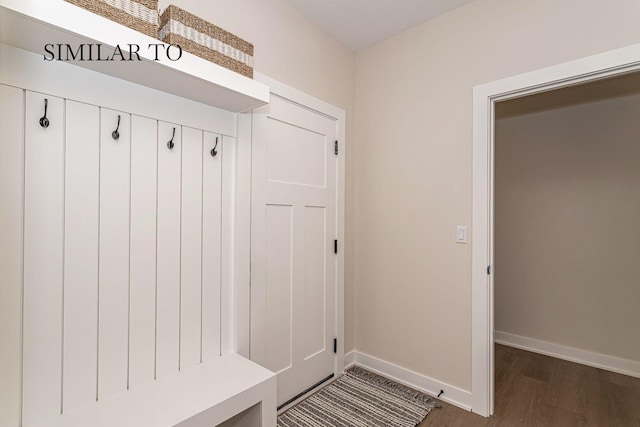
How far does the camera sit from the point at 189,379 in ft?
4.68

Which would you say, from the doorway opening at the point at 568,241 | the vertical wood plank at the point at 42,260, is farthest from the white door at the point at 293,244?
the doorway opening at the point at 568,241

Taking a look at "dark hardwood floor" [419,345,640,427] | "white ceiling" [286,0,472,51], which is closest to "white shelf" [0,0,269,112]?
"white ceiling" [286,0,472,51]

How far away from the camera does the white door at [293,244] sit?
6.13 ft

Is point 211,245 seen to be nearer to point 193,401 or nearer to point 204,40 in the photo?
point 193,401

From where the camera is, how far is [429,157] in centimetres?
221

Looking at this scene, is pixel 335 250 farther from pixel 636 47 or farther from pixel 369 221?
pixel 636 47

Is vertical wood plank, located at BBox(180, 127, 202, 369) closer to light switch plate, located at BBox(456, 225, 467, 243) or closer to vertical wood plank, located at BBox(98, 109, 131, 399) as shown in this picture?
vertical wood plank, located at BBox(98, 109, 131, 399)

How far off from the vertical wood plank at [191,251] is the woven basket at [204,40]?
1.19 feet

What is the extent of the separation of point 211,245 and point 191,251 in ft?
0.36

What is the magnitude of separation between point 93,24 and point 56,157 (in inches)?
19.1

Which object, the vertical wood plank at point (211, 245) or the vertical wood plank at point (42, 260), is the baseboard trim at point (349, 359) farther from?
the vertical wood plank at point (42, 260)

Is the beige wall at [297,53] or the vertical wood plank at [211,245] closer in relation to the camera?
the vertical wood plank at [211,245]

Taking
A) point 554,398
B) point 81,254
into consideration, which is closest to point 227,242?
point 81,254

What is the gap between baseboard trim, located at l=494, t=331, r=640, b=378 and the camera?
8.45 feet
